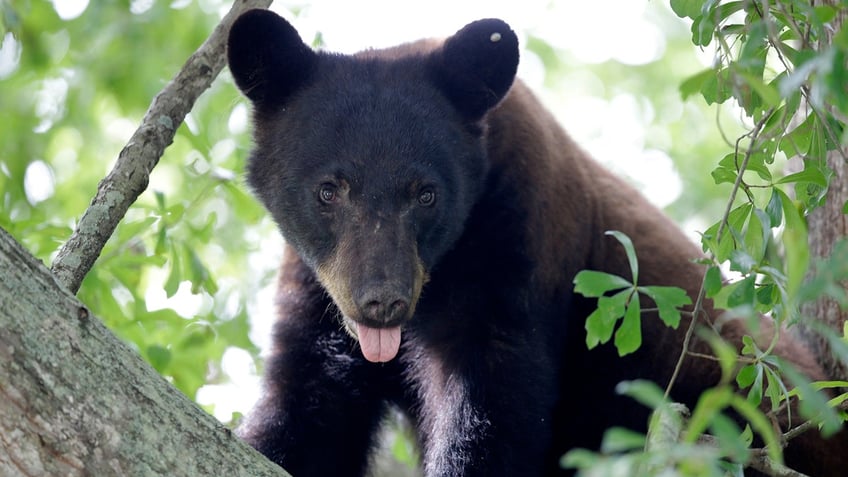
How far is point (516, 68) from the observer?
5539mm

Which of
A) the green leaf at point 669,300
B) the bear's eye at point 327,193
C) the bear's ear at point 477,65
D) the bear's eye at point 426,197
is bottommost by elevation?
the green leaf at point 669,300

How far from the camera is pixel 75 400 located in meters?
3.06

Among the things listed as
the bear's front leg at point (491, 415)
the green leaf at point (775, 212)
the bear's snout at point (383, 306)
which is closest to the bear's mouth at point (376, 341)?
the bear's snout at point (383, 306)

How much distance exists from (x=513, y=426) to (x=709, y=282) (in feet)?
6.22

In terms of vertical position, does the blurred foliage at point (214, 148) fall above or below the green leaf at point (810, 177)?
above

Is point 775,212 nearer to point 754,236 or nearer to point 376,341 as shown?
point 754,236

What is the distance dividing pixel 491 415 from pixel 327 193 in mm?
1396

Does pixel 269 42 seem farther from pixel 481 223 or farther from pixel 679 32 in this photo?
pixel 679 32

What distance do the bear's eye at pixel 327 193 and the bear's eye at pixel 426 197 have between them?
431mm

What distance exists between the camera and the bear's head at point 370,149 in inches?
196

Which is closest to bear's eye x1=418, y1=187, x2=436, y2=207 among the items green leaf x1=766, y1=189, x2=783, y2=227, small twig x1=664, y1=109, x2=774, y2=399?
small twig x1=664, y1=109, x2=774, y2=399

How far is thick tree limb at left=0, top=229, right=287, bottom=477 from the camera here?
2963 millimetres

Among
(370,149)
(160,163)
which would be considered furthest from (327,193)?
(160,163)

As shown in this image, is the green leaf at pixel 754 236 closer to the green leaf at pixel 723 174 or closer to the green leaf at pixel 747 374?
the green leaf at pixel 723 174
